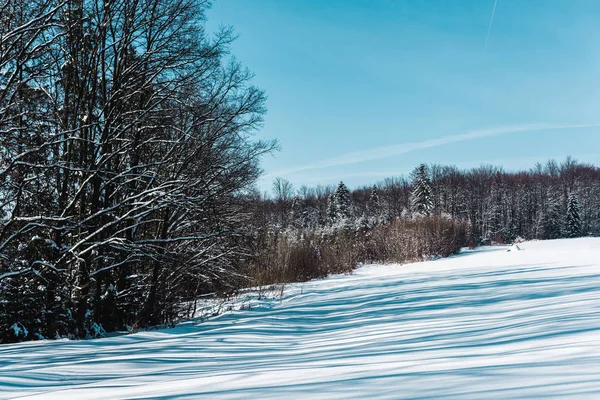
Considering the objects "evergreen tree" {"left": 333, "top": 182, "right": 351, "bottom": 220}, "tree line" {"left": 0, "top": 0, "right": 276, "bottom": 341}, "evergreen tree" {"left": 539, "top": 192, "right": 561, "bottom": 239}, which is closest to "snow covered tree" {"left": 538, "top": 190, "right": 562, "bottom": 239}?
"evergreen tree" {"left": 539, "top": 192, "right": 561, "bottom": 239}

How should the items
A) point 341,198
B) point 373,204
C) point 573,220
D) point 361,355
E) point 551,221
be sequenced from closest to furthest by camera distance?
point 361,355 → point 341,198 → point 573,220 → point 551,221 → point 373,204

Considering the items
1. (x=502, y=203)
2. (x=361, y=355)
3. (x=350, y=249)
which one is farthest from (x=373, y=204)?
(x=361, y=355)

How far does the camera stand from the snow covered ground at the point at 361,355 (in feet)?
7.33

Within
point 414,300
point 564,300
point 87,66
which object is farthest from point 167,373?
point 87,66

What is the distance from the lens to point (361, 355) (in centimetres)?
343

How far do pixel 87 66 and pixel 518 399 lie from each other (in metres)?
8.83

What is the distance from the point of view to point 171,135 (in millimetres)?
10242

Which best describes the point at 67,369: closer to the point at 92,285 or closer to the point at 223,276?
the point at 92,285

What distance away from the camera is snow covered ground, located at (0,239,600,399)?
2.23 meters

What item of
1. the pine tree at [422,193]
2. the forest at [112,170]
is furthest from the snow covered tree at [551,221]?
the forest at [112,170]

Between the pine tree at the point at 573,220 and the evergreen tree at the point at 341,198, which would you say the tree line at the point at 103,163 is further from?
the pine tree at the point at 573,220

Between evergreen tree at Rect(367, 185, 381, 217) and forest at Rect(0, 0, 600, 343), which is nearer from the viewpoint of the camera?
forest at Rect(0, 0, 600, 343)

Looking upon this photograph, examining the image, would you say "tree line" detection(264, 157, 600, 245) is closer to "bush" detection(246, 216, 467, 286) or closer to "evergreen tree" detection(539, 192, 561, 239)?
"evergreen tree" detection(539, 192, 561, 239)

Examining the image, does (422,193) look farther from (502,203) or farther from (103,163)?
(103,163)
